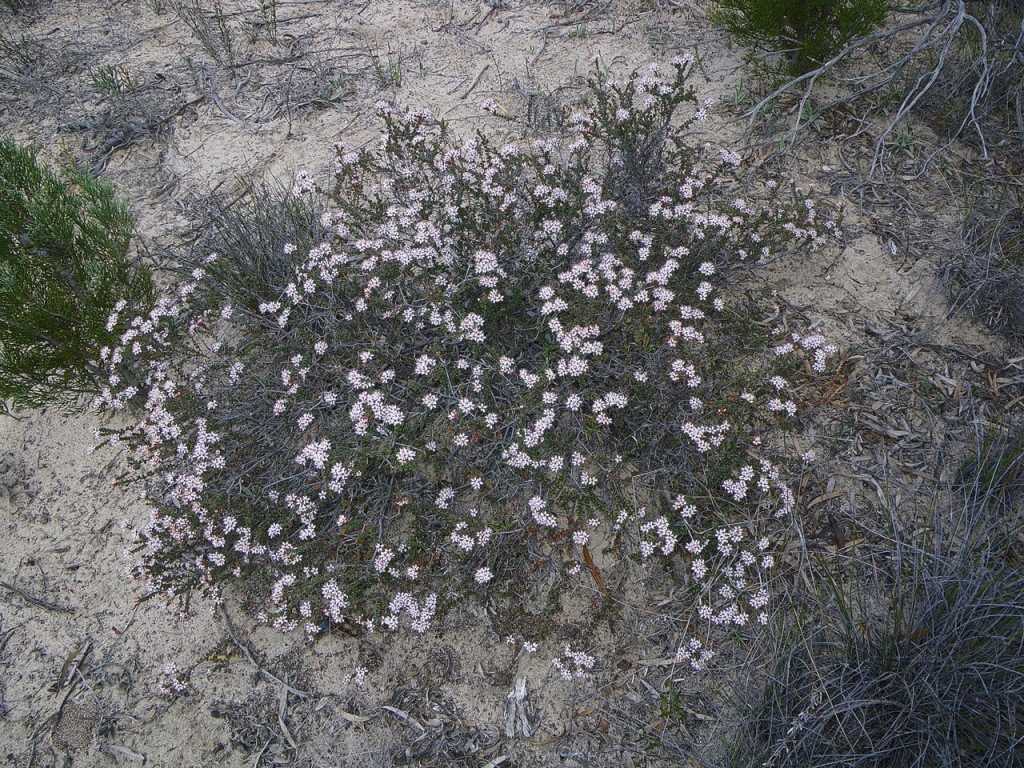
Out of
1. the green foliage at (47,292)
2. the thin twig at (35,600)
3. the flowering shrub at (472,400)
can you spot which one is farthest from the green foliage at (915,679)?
the green foliage at (47,292)

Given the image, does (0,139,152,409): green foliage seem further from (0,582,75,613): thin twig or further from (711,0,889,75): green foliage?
(711,0,889,75): green foliage

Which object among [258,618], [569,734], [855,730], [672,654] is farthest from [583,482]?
[258,618]

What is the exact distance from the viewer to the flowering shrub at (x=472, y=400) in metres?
2.91

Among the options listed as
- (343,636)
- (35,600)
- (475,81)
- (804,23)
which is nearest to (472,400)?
(343,636)

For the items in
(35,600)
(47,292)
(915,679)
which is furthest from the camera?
(47,292)

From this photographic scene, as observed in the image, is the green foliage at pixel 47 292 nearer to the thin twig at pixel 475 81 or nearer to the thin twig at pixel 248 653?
the thin twig at pixel 248 653

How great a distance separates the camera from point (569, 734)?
2.73 metres

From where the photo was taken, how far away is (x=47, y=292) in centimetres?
359

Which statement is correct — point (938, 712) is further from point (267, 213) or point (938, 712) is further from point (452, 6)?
point (452, 6)

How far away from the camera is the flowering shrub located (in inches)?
115

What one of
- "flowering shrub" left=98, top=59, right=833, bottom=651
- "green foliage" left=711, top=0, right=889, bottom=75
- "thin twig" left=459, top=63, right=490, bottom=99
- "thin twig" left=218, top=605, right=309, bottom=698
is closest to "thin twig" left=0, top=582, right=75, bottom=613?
"flowering shrub" left=98, top=59, right=833, bottom=651

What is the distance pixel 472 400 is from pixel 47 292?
253cm

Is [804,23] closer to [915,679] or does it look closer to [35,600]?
[915,679]

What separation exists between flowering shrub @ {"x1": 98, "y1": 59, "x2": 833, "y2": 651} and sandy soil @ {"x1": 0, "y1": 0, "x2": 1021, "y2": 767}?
0.82 ft
